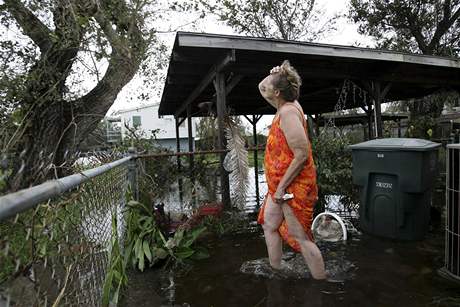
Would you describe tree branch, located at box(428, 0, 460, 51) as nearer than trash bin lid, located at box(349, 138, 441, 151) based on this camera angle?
No

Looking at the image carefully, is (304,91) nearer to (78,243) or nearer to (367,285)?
(367,285)

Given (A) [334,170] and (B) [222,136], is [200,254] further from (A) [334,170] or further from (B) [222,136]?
(A) [334,170]

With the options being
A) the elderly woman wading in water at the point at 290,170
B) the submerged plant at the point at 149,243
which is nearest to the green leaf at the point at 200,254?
the submerged plant at the point at 149,243

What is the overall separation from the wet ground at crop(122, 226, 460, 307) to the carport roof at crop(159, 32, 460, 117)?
108 inches

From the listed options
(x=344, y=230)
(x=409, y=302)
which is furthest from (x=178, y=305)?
(x=344, y=230)

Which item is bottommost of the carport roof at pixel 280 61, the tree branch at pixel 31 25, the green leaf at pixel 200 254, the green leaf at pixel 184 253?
the green leaf at pixel 200 254

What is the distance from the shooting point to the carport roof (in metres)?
4.29

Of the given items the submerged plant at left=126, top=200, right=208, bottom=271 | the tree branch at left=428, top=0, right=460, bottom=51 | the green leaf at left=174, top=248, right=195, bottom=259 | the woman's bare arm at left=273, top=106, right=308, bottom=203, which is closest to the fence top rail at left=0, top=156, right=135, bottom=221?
the woman's bare arm at left=273, top=106, right=308, bottom=203

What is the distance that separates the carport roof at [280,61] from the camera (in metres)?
4.29

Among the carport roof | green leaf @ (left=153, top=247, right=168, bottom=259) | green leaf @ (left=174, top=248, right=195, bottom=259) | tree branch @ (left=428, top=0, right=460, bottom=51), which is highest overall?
tree branch @ (left=428, top=0, right=460, bottom=51)

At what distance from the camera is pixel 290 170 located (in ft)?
7.94

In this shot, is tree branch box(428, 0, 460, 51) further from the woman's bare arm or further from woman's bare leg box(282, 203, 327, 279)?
woman's bare leg box(282, 203, 327, 279)

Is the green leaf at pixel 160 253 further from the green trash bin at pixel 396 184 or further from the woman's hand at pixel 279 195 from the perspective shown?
the green trash bin at pixel 396 184

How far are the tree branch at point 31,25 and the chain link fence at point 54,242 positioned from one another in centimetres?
588
